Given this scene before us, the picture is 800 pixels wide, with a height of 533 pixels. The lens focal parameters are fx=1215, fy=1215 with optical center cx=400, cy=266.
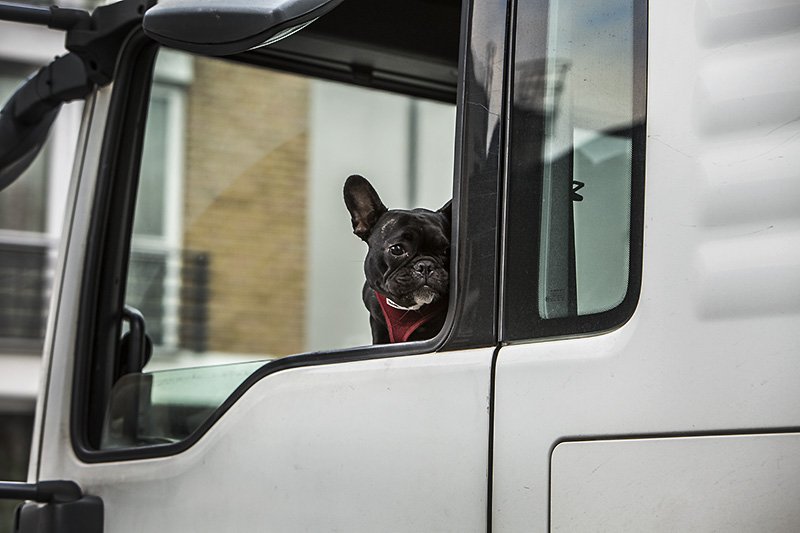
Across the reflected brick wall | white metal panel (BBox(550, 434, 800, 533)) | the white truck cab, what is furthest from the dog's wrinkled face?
the reflected brick wall

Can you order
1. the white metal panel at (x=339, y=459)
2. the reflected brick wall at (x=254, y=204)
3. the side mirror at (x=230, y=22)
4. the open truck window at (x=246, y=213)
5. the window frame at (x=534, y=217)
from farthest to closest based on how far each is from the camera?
the reflected brick wall at (x=254, y=204)
the open truck window at (x=246, y=213)
the side mirror at (x=230, y=22)
the white metal panel at (x=339, y=459)
the window frame at (x=534, y=217)

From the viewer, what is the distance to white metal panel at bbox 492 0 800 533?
1712 mm

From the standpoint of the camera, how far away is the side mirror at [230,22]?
2.14 m

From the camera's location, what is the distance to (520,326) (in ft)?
6.63

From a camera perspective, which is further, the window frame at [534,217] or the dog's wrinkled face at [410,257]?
the dog's wrinkled face at [410,257]

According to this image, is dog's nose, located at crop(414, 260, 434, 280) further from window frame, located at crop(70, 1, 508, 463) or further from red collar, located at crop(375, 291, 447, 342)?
window frame, located at crop(70, 1, 508, 463)

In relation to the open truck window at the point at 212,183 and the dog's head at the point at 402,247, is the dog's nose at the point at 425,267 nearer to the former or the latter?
the dog's head at the point at 402,247

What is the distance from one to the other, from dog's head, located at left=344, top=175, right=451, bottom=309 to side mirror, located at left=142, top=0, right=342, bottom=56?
22.0 inches

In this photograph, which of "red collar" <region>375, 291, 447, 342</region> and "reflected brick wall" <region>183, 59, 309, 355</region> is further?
"reflected brick wall" <region>183, 59, 309, 355</region>

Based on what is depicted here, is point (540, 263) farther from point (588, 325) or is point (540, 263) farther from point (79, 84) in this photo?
point (79, 84)

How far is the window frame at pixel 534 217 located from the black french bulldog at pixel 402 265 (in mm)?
285

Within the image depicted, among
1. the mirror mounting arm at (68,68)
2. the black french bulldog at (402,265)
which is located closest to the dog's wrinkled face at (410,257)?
the black french bulldog at (402,265)

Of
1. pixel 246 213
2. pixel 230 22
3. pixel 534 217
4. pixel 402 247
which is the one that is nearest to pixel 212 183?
pixel 246 213

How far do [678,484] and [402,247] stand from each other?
104 centimetres
